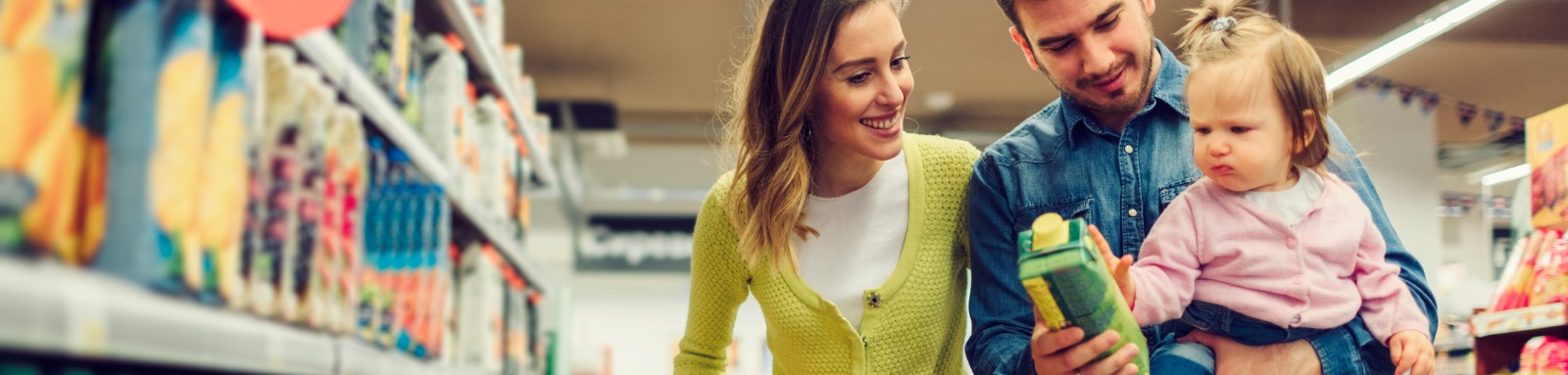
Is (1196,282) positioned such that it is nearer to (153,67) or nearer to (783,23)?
(783,23)

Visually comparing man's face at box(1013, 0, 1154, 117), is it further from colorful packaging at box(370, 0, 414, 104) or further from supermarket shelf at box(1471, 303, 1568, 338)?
supermarket shelf at box(1471, 303, 1568, 338)

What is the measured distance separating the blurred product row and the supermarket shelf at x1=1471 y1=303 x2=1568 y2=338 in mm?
2649

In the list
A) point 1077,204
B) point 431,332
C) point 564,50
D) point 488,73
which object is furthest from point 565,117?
point 1077,204

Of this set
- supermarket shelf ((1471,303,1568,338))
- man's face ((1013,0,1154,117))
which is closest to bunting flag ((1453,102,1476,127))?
supermarket shelf ((1471,303,1568,338))

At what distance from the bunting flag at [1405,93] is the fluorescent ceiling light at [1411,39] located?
0.17m

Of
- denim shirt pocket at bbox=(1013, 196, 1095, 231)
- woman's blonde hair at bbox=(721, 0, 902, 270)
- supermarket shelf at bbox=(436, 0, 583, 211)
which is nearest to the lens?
denim shirt pocket at bbox=(1013, 196, 1095, 231)

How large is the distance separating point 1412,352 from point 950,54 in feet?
13.8

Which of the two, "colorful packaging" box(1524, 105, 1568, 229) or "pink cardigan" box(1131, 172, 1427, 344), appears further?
"colorful packaging" box(1524, 105, 1568, 229)

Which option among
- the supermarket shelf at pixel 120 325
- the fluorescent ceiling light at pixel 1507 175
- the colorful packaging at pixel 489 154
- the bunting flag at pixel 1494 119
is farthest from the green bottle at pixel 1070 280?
the bunting flag at pixel 1494 119

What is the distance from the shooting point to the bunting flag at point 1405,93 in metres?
5.64

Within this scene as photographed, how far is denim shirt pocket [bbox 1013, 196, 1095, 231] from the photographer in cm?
162

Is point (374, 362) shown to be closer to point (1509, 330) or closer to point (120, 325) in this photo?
point (120, 325)

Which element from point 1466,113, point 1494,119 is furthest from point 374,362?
point 1466,113

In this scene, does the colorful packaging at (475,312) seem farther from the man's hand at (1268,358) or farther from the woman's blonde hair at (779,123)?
the man's hand at (1268,358)
